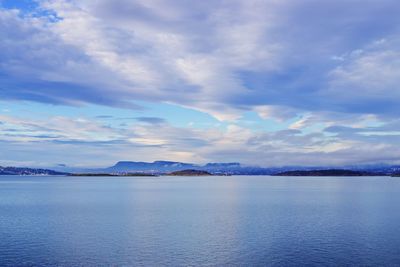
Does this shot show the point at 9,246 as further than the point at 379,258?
Yes

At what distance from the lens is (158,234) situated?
52188mm

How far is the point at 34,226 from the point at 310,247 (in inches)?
1622

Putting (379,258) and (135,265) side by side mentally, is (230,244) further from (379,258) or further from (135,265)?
(379,258)

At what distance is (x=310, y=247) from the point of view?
44375 mm

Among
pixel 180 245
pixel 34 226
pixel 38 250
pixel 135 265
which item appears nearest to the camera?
pixel 135 265

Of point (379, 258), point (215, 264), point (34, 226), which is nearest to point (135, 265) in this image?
point (215, 264)

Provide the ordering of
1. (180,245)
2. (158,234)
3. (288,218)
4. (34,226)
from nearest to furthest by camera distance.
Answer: (180,245)
(158,234)
(34,226)
(288,218)

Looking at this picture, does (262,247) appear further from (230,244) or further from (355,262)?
(355,262)

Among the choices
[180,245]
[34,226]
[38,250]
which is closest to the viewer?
[38,250]

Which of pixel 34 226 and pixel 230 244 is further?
pixel 34 226

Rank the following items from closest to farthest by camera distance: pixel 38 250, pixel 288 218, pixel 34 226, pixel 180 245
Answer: pixel 38 250 → pixel 180 245 → pixel 34 226 → pixel 288 218

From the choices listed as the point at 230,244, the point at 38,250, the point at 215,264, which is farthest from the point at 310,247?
the point at 38,250

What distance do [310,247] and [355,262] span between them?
21.3 feet

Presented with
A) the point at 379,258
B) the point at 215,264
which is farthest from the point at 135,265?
the point at 379,258
